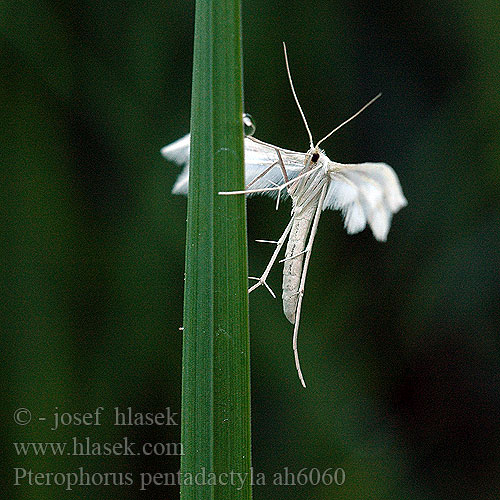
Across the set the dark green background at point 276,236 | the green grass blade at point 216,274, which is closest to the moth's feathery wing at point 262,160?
the green grass blade at point 216,274

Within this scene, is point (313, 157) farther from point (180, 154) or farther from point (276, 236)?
point (276, 236)

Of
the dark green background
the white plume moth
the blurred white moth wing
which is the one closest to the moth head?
the white plume moth

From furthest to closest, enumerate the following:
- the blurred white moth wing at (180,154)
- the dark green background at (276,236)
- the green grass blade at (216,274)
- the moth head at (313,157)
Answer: the dark green background at (276,236), the blurred white moth wing at (180,154), the moth head at (313,157), the green grass blade at (216,274)

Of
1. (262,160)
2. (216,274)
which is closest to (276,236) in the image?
(262,160)

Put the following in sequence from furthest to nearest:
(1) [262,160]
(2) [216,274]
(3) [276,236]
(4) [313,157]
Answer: (3) [276,236] < (1) [262,160] < (4) [313,157] < (2) [216,274]

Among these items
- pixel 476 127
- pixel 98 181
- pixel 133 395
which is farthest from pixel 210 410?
pixel 476 127

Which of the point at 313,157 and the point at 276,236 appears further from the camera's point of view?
the point at 276,236

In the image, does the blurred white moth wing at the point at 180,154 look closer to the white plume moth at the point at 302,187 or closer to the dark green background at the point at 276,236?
the white plume moth at the point at 302,187
